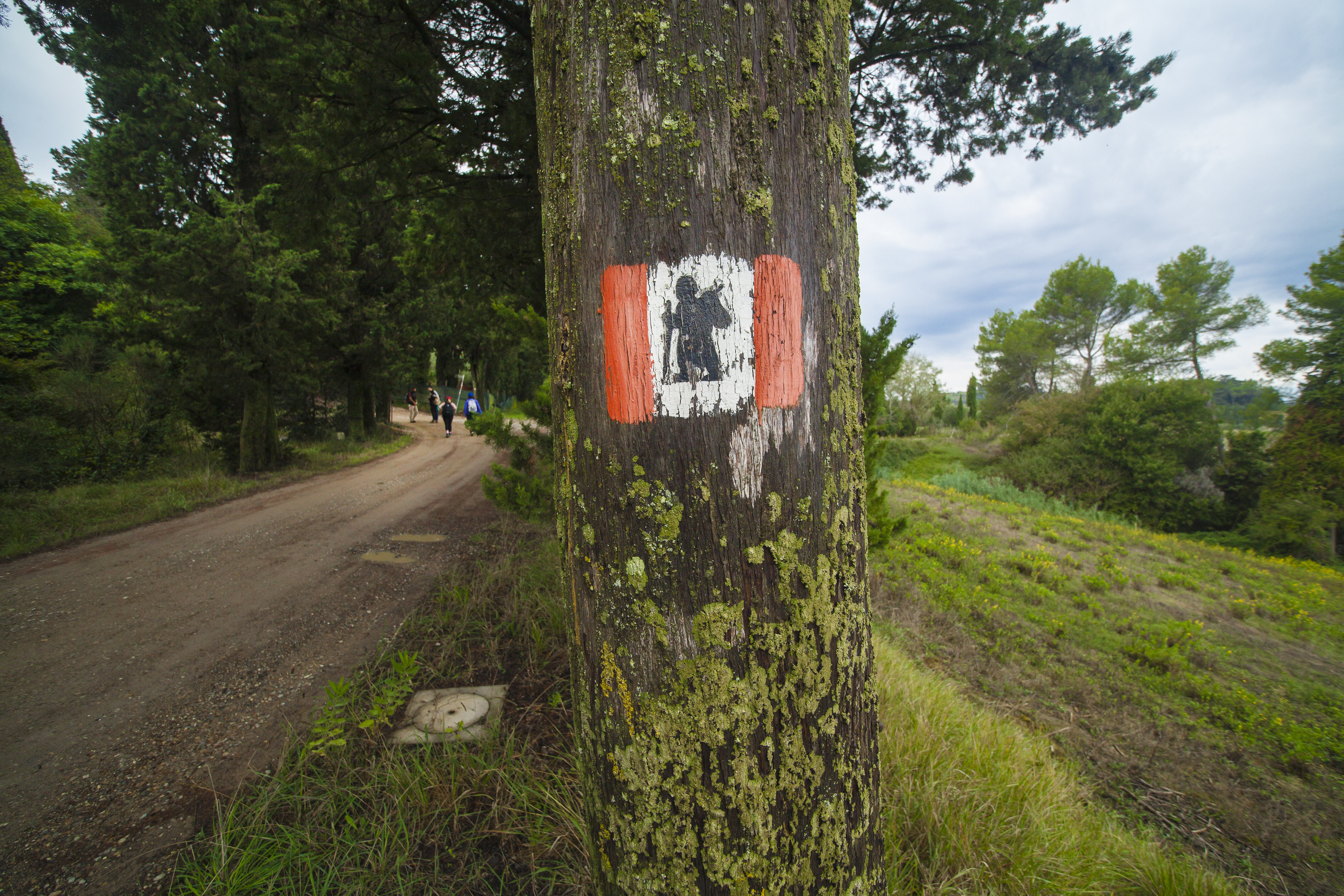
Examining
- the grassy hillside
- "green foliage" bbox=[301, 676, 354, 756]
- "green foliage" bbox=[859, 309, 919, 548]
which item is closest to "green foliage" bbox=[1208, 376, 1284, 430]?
the grassy hillside

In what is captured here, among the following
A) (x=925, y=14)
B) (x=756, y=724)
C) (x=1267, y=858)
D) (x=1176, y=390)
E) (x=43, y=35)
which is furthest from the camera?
(x=1176, y=390)

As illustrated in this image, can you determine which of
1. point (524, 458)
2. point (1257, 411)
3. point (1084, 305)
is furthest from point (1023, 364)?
point (524, 458)

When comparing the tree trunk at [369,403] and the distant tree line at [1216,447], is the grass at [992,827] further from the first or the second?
the distant tree line at [1216,447]

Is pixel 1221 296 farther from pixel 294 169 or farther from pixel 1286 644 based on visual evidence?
pixel 294 169

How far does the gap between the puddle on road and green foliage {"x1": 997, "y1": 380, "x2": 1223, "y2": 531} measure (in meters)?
19.9

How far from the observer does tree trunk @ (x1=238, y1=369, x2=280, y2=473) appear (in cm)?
943

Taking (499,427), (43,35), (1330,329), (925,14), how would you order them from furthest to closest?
(1330,329) → (43,35) → (925,14) → (499,427)

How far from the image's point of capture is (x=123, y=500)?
697 cm

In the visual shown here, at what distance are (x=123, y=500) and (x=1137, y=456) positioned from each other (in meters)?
25.9

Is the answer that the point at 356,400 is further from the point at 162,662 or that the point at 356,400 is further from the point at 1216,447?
the point at 1216,447

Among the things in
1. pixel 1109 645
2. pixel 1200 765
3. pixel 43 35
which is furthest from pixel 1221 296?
pixel 43 35

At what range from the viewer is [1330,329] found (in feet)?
53.1

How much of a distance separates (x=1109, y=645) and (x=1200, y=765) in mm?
1840

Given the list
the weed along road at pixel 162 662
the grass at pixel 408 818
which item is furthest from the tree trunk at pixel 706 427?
the weed along road at pixel 162 662
